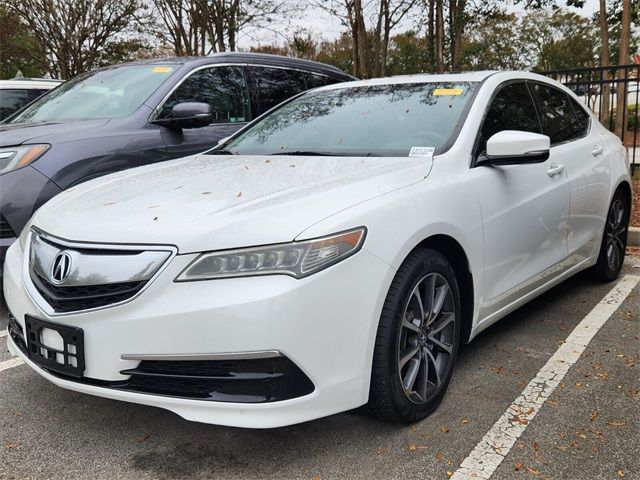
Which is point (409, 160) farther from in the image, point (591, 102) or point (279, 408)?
point (591, 102)

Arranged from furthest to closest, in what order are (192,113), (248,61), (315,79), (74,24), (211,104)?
(74,24), (315,79), (248,61), (211,104), (192,113)

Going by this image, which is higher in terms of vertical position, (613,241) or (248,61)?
(248,61)

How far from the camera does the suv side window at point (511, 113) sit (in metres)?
3.27

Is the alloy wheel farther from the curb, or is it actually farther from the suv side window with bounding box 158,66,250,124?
the curb

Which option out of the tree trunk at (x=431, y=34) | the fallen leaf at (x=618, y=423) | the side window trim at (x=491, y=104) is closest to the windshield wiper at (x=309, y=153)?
the side window trim at (x=491, y=104)

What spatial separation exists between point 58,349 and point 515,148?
7.18ft

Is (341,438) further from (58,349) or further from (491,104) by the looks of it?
(491,104)

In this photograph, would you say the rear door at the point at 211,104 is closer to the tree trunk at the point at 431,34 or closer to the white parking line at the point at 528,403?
the white parking line at the point at 528,403

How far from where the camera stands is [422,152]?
2965 mm

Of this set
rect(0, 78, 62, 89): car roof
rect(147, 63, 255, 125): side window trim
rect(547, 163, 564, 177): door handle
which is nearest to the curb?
rect(547, 163, 564, 177): door handle

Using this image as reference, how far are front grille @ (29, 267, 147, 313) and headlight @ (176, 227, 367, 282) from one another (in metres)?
0.19

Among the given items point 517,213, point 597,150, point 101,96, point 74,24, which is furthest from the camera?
point 74,24

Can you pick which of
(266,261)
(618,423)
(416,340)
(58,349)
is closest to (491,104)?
(416,340)

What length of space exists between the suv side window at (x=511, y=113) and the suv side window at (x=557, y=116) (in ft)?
0.47
